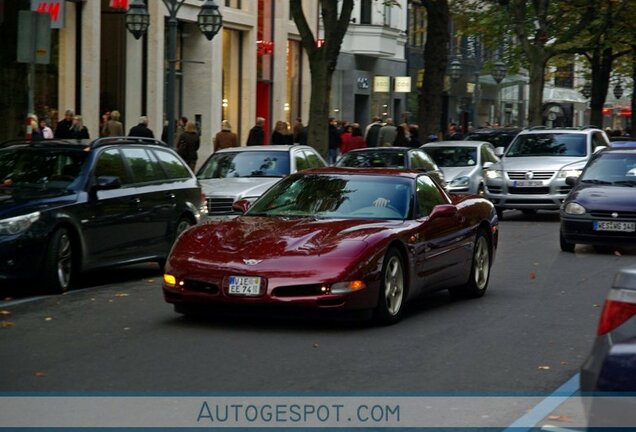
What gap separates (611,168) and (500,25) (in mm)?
29994

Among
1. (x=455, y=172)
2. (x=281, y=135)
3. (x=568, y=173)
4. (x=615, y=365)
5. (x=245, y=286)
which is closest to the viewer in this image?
(x=615, y=365)

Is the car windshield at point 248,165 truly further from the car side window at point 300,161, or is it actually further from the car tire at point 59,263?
the car tire at point 59,263

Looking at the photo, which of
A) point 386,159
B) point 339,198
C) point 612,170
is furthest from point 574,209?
point 339,198

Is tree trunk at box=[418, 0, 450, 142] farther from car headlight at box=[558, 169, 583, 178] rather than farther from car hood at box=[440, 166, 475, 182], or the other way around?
car headlight at box=[558, 169, 583, 178]

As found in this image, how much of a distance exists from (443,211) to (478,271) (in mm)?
1579

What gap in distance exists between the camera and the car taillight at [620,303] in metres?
6.11

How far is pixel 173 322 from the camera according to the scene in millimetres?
11844

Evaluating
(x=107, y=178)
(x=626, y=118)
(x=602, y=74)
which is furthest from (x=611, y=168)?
(x=626, y=118)

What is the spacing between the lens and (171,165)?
56.0ft

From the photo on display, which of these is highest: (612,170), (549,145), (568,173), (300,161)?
(612,170)

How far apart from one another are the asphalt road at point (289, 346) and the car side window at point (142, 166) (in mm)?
1582

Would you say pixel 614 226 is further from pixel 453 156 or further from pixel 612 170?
pixel 453 156

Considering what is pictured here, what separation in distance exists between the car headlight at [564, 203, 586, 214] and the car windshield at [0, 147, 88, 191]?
7.99m

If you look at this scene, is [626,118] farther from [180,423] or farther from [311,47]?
[180,423]
